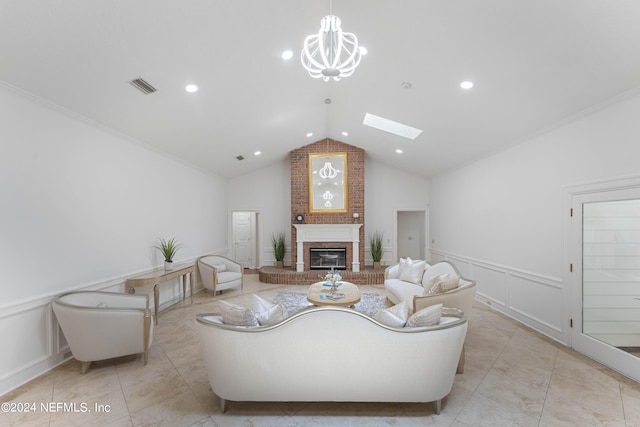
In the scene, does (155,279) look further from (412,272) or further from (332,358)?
(412,272)

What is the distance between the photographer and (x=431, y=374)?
2.13m

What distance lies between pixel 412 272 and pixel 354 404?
302 centimetres

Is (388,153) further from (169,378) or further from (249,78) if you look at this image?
(169,378)

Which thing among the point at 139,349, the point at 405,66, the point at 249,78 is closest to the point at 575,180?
the point at 405,66

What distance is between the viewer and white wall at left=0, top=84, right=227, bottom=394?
102 inches

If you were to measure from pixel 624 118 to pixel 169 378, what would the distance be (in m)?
5.03

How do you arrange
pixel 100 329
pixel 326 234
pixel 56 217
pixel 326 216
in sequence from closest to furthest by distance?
pixel 100 329
pixel 56 217
pixel 326 234
pixel 326 216

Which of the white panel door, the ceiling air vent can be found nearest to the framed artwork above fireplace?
the ceiling air vent

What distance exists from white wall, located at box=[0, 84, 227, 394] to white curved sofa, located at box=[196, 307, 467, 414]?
1.95 m

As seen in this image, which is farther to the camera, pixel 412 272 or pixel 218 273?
pixel 218 273

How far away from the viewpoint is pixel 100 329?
2797 millimetres

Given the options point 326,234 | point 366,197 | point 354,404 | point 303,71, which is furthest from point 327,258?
point 354,404

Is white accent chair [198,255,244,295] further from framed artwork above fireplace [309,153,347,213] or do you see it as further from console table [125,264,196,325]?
framed artwork above fireplace [309,153,347,213]

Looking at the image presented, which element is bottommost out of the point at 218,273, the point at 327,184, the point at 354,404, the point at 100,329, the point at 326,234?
the point at 354,404
